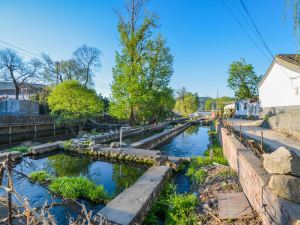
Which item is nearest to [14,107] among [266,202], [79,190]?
[79,190]

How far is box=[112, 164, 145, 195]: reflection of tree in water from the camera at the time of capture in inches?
304

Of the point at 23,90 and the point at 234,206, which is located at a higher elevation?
the point at 23,90

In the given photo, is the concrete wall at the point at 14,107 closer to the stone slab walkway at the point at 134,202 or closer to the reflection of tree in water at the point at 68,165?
the reflection of tree in water at the point at 68,165

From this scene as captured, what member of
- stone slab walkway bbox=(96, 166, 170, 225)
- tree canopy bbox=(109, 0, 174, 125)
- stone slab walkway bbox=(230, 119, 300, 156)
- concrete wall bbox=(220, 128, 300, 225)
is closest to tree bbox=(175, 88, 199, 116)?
tree canopy bbox=(109, 0, 174, 125)

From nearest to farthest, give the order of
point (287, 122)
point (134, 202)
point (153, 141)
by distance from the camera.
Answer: point (134, 202), point (287, 122), point (153, 141)

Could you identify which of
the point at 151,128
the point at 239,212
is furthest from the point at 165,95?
the point at 239,212

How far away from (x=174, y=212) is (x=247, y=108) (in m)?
31.7

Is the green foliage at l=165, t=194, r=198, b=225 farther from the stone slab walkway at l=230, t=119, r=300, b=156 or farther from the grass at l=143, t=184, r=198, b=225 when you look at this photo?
the stone slab walkway at l=230, t=119, r=300, b=156

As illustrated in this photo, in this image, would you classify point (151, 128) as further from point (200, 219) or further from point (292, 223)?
point (292, 223)

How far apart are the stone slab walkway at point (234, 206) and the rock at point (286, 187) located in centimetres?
128

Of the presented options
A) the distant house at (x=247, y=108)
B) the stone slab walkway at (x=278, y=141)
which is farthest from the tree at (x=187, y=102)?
the stone slab walkway at (x=278, y=141)

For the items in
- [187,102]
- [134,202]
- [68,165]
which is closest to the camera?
[134,202]

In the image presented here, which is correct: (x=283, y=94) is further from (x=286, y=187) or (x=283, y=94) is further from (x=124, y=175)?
(x=286, y=187)

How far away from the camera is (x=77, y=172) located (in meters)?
8.98
